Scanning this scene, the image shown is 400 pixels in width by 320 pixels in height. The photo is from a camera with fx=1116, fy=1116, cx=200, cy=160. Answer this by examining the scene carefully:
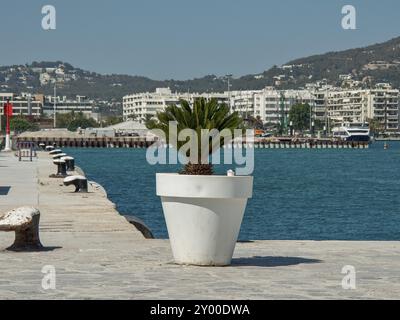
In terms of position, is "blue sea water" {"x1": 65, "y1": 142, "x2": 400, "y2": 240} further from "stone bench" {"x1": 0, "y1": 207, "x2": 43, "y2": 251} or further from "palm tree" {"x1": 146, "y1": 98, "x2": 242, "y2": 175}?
"palm tree" {"x1": 146, "y1": 98, "x2": 242, "y2": 175}

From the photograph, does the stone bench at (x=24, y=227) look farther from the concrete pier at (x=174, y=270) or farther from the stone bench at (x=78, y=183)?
the stone bench at (x=78, y=183)

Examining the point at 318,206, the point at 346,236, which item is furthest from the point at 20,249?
the point at 318,206

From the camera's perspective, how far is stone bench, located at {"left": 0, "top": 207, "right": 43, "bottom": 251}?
15000mm

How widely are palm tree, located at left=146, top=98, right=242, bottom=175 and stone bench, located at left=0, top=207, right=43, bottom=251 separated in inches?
109

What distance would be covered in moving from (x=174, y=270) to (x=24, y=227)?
3.03m

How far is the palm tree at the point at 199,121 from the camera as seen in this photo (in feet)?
43.4

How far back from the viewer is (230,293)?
35.8 feet

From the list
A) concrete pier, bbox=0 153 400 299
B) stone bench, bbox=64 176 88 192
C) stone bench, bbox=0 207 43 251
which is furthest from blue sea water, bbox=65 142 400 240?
stone bench, bbox=0 207 43 251

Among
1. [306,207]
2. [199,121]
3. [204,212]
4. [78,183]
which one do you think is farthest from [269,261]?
[306,207]

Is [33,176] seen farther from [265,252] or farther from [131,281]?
[131,281]

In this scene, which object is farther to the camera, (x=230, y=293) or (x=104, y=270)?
(x=104, y=270)

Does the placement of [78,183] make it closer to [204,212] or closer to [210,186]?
[204,212]

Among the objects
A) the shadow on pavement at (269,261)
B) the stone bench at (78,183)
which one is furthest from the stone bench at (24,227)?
the stone bench at (78,183)
